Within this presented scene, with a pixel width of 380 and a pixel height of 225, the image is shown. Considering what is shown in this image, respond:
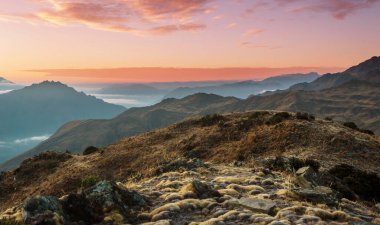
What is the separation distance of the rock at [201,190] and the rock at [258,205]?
59.1 inches

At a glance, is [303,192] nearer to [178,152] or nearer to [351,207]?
[351,207]

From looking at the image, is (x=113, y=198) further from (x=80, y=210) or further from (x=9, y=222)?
(x=9, y=222)

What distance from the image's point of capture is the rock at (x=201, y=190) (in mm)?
17312

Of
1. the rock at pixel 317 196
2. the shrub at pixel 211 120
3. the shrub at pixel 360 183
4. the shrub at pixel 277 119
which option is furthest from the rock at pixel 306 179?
the shrub at pixel 211 120

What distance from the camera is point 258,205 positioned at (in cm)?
1549

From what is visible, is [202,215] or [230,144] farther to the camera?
[230,144]

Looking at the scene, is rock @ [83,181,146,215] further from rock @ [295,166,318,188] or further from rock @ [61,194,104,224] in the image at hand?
rock @ [295,166,318,188]

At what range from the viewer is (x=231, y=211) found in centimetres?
1474

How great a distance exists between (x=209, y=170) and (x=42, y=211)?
13.3 m

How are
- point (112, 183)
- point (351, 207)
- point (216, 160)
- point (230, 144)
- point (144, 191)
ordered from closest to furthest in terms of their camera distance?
point (112, 183) < point (351, 207) < point (144, 191) < point (216, 160) < point (230, 144)

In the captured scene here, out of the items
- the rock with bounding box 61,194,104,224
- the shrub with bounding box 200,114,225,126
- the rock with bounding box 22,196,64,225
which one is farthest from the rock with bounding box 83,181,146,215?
the shrub with bounding box 200,114,225,126

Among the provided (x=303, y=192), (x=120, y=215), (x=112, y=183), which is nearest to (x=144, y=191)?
(x=112, y=183)

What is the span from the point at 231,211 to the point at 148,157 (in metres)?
37.7

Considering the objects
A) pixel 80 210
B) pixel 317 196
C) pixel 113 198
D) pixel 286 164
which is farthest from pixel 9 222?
pixel 286 164
